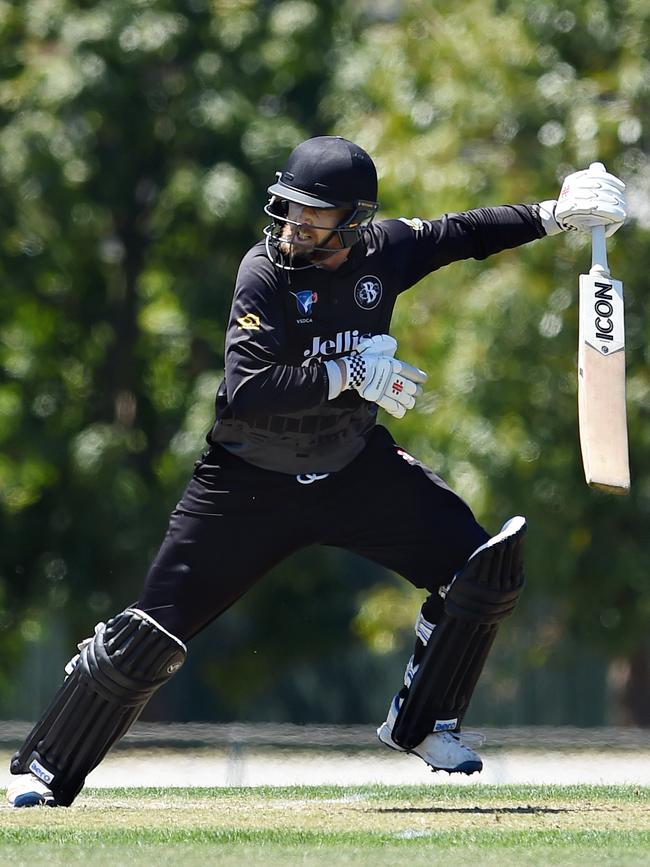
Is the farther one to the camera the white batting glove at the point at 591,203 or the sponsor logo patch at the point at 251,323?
the white batting glove at the point at 591,203

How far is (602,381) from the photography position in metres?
5.10

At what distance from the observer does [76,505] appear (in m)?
11.7

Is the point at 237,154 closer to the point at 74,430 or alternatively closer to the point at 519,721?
the point at 74,430

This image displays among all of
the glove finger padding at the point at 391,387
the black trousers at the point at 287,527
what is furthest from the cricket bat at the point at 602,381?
the glove finger padding at the point at 391,387

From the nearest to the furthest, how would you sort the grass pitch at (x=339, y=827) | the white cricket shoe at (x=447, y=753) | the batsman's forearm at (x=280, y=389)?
the grass pitch at (x=339, y=827)
the batsman's forearm at (x=280, y=389)
the white cricket shoe at (x=447, y=753)

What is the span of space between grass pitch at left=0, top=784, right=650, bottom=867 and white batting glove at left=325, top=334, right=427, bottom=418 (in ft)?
3.71

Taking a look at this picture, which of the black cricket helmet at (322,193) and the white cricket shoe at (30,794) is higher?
the black cricket helmet at (322,193)

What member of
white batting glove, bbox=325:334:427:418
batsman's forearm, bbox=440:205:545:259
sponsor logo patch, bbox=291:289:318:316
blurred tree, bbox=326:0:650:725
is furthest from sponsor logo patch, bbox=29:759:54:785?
blurred tree, bbox=326:0:650:725

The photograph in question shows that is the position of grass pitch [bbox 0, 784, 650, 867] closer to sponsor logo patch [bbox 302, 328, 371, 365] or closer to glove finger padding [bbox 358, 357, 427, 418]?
glove finger padding [bbox 358, 357, 427, 418]

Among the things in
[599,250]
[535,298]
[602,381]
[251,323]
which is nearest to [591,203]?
[599,250]

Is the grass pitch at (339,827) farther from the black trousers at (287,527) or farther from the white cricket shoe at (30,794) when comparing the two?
the black trousers at (287,527)

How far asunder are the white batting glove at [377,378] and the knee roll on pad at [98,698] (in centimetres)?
87

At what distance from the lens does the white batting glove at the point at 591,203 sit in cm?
518

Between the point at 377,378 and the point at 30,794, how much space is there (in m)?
1.56
